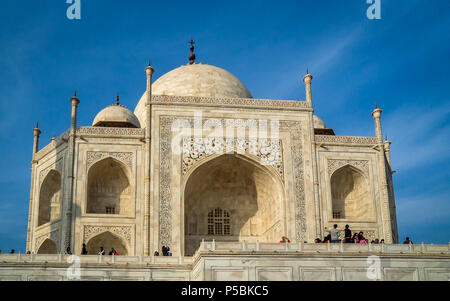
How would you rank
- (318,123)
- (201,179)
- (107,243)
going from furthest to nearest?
(318,123)
(201,179)
(107,243)

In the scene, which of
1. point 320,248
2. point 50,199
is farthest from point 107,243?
point 320,248

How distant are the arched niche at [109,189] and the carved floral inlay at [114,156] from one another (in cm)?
17

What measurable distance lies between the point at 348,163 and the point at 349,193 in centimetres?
150

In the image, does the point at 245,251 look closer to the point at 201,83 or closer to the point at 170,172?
the point at 170,172

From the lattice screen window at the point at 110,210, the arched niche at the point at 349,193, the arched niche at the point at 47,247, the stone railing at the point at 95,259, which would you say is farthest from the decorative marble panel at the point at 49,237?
the arched niche at the point at 349,193

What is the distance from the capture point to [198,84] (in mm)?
31281

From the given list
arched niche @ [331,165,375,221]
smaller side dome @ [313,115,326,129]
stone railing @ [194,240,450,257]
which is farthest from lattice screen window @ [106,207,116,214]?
smaller side dome @ [313,115,326,129]

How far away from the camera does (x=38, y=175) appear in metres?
28.8

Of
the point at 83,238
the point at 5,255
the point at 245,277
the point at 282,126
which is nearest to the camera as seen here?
the point at 245,277

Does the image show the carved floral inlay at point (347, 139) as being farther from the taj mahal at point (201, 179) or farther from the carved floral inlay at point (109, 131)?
the carved floral inlay at point (109, 131)

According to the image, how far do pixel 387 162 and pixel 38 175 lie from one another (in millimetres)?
16000

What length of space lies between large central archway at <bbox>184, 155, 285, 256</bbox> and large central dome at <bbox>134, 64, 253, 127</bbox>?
420 cm
